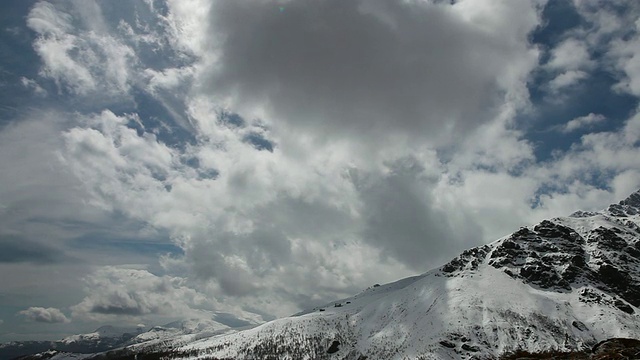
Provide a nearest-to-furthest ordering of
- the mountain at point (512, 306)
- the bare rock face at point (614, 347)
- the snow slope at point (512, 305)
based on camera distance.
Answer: the bare rock face at point (614, 347)
the mountain at point (512, 306)
the snow slope at point (512, 305)

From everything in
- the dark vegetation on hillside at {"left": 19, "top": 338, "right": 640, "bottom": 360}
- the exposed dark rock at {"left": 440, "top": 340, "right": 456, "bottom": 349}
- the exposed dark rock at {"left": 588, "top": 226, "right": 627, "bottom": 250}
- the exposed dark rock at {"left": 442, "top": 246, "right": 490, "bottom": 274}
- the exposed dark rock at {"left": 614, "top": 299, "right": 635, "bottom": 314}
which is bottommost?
the dark vegetation on hillside at {"left": 19, "top": 338, "right": 640, "bottom": 360}

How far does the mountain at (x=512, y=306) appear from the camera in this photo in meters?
126

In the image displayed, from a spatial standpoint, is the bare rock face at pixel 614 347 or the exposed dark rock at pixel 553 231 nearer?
the bare rock face at pixel 614 347

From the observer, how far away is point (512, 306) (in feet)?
466

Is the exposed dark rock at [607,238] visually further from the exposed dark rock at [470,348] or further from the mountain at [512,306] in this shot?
the exposed dark rock at [470,348]

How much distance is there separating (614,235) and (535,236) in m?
32.8

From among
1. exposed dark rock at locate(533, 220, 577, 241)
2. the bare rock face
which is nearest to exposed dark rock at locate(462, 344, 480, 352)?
the bare rock face

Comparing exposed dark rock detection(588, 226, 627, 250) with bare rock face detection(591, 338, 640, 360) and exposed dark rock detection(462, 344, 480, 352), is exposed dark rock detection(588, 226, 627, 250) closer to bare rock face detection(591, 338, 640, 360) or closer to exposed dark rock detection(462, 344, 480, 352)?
bare rock face detection(591, 338, 640, 360)

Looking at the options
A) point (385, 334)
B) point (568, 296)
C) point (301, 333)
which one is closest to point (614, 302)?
point (568, 296)

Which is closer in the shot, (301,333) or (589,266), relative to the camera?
(589,266)

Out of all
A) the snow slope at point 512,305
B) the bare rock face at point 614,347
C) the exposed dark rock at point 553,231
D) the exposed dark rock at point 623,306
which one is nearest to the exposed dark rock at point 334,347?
the snow slope at point 512,305

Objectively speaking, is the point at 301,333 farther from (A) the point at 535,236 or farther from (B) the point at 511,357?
(A) the point at 535,236

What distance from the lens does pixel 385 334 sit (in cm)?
15762

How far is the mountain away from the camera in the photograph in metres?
126
